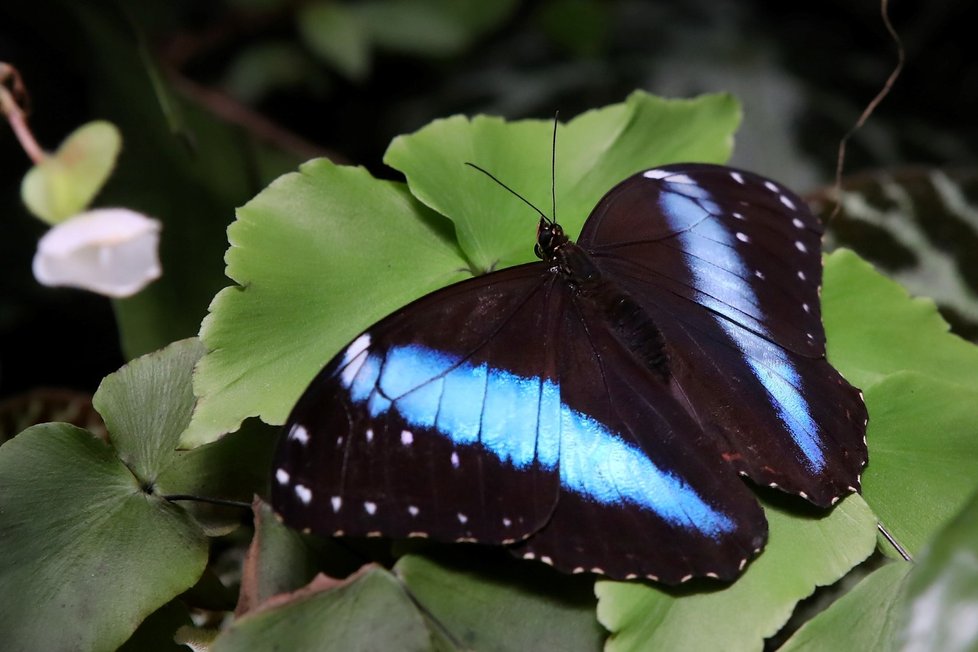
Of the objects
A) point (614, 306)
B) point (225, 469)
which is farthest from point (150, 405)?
point (614, 306)

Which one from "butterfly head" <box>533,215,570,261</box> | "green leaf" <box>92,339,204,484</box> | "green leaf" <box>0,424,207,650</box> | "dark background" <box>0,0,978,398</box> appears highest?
"butterfly head" <box>533,215,570,261</box>

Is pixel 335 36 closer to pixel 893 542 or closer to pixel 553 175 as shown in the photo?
pixel 553 175

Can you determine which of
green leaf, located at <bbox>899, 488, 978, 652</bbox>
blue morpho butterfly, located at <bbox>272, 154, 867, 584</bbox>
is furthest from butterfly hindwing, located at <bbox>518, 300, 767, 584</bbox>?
green leaf, located at <bbox>899, 488, 978, 652</bbox>

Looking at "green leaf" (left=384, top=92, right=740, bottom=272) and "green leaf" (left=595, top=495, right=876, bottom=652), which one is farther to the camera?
"green leaf" (left=384, top=92, right=740, bottom=272)

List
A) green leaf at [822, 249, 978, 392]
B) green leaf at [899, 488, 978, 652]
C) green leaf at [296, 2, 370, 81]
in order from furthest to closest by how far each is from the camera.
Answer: green leaf at [296, 2, 370, 81], green leaf at [822, 249, 978, 392], green leaf at [899, 488, 978, 652]

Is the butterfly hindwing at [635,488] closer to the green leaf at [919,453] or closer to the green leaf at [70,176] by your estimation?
the green leaf at [919,453]

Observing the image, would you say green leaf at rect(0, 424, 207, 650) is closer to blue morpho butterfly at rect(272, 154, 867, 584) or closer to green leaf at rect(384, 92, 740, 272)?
blue morpho butterfly at rect(272, 154, 867, 584)
